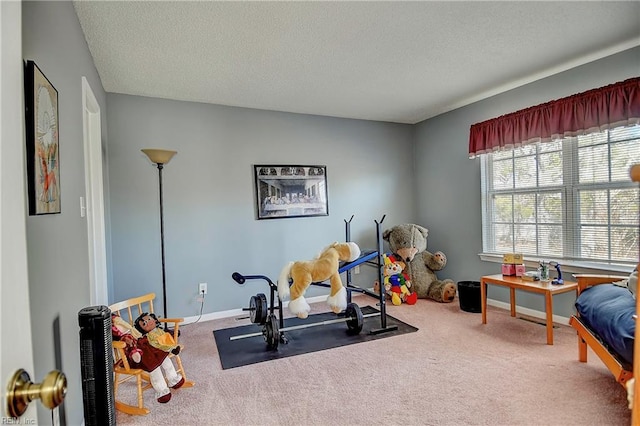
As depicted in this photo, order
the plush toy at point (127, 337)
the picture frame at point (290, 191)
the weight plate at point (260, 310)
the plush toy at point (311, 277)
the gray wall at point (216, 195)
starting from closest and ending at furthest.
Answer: the plush toy at point (127, 337) → the plush toy at point (311, 277) → the weight plate at point (260, 310) → the gray wall at point (216, 195) → the picture frame at point (290, 191)

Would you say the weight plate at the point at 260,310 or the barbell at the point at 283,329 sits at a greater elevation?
the weight plate at the point at 260,310

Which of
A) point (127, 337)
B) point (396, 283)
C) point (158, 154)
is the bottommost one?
point (396, 283)

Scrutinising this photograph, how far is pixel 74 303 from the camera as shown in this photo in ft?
5.61

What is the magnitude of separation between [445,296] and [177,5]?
3861 mm

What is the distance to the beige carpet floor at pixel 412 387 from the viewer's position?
190cm

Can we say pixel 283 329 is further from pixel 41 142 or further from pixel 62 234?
pixel 41 142

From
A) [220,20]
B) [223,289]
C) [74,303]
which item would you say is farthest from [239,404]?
[220,20]

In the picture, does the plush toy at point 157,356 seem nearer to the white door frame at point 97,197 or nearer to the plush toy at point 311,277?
the white door frame at point 97,197

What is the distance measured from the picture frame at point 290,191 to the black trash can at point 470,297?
5.95 ft

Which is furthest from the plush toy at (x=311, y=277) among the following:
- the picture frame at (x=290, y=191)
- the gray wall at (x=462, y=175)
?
the gray wall at (x=462, y=175)

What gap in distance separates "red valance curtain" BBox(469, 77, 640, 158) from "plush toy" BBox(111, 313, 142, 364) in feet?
12.2

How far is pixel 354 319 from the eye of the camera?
10.4ft

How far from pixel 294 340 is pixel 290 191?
179 centimetres

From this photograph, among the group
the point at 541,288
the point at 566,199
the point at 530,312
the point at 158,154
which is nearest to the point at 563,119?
the point at 566,199
